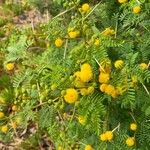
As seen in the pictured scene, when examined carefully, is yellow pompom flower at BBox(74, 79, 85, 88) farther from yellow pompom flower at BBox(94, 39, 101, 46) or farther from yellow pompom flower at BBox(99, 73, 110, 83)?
yellow pompom flower at BBox(94, 39, 101, 46)

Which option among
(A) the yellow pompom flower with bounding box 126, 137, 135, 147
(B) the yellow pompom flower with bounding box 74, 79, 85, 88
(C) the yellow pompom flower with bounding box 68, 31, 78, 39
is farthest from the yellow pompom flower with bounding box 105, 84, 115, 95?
(A) the yellow pompom flower with bounding box 126, 137, 135, 147

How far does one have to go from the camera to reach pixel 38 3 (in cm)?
371

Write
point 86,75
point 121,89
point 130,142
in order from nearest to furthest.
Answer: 1. point 86,75
2. point 121,89
3. point 130,142

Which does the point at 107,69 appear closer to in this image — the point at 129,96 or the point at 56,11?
the point at 129,96

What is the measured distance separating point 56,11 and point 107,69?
1.92 m

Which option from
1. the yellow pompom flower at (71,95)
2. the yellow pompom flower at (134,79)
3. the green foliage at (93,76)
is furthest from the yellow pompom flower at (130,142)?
the yellow pompom flower at (71,95)

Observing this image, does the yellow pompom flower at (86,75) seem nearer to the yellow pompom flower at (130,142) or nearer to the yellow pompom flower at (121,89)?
the yellow pompom flower at (121,89)

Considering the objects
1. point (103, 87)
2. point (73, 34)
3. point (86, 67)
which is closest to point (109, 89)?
point (103, 87)

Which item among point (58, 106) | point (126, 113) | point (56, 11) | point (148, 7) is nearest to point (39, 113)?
point (58, 106)

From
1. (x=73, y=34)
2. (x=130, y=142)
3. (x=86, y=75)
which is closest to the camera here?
(x=86, y=75)

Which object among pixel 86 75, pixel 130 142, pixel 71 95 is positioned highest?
pixel 86 75

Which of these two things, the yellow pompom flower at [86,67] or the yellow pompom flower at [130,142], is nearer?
the yellow pompom flower at [86,67]

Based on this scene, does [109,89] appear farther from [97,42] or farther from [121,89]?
[97,42]

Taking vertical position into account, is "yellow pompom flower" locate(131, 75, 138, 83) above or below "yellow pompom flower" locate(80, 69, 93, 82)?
below
